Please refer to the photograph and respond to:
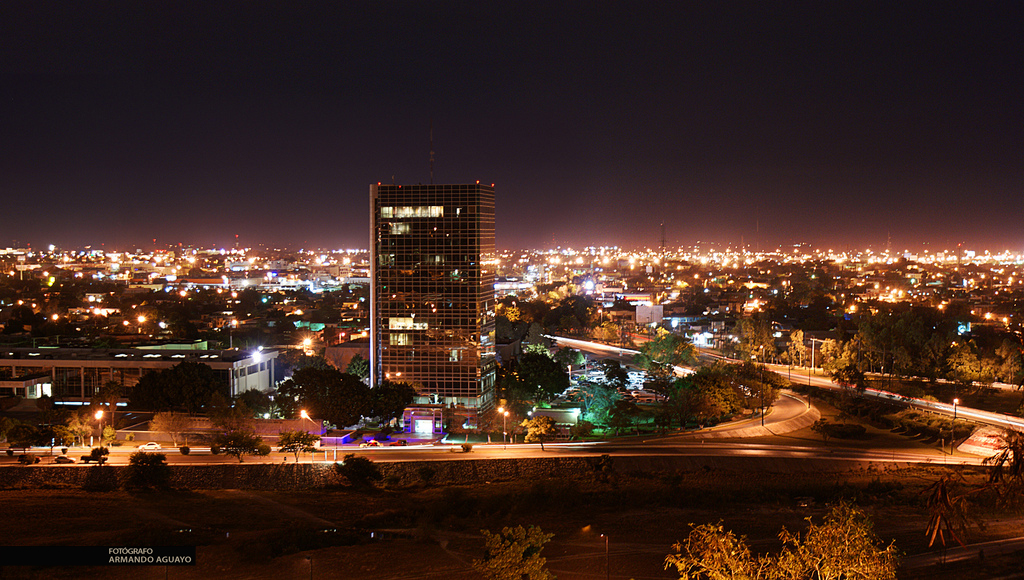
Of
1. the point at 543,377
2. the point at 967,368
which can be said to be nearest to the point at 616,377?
the point at 543,377

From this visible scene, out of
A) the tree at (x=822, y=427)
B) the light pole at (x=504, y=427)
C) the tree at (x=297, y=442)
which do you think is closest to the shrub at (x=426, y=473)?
the light pole at (x=504, y=427)

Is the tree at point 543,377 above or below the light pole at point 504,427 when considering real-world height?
above

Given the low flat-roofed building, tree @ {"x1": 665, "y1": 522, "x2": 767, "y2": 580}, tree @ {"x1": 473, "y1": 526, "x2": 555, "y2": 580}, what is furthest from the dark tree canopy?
tree @ {"x1": 665, "y1": 522, "x2": 767, "y2": 580}

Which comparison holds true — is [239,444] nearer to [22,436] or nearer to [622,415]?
[22,436]

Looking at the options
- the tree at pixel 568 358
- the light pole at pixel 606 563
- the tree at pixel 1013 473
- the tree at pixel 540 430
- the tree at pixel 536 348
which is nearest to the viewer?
the tree at pixel 1013 473

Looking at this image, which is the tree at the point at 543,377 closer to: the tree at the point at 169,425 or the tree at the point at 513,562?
the tree at the point at 169,425

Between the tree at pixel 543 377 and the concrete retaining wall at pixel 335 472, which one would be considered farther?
the tree at pixel 543 377
